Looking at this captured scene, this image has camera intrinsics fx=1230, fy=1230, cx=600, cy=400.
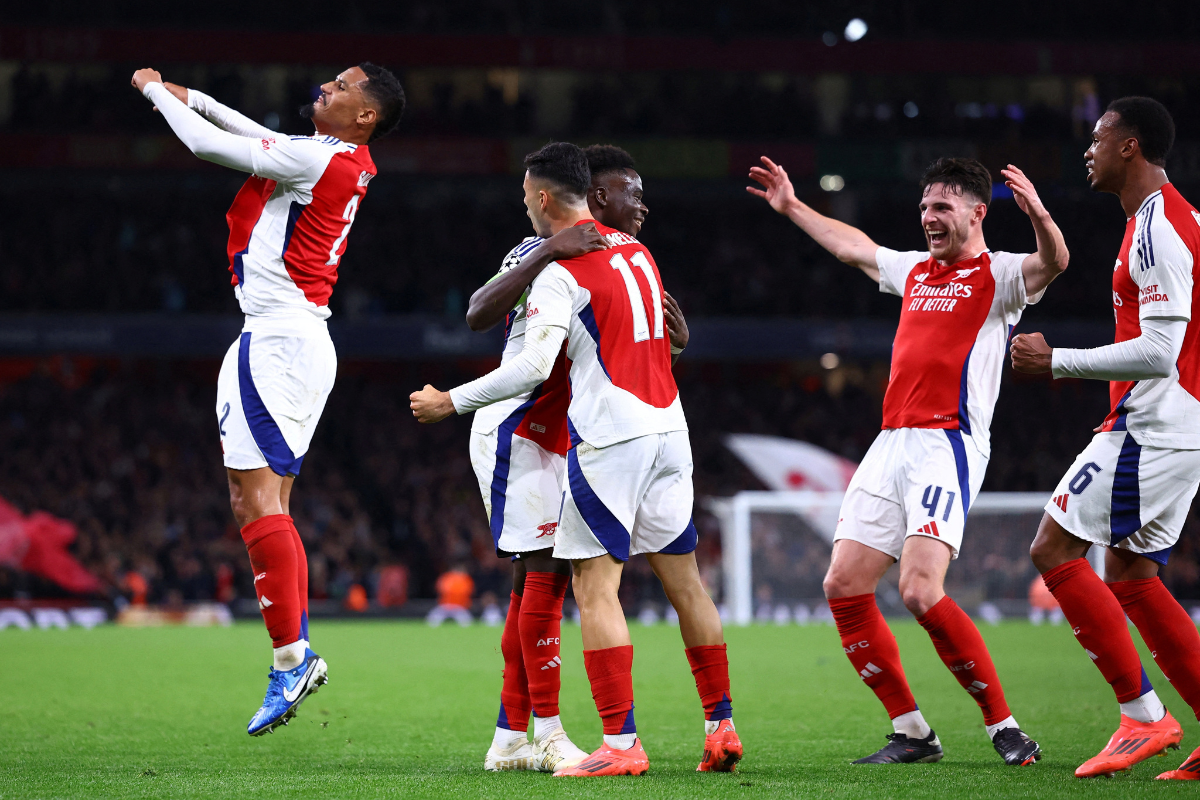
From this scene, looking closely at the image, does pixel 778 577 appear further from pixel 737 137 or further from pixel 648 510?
pixel 648 510

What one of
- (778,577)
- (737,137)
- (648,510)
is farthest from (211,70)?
(648,510)

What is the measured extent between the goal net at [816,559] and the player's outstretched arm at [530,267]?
14.0m

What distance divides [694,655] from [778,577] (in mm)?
14290

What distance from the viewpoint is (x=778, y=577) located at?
1905 cm

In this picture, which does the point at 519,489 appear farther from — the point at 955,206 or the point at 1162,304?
the point at 1162,304

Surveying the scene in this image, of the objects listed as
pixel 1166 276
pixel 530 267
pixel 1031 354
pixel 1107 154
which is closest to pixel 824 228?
pixel 1107 154

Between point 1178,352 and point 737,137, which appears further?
point 737,137

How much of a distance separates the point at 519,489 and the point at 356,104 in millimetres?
1901

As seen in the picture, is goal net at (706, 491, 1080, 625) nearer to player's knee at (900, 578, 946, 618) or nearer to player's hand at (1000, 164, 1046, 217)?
player's knee at (900, 578, 946, 618)

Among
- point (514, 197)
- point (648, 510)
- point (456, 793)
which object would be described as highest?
point (514, 197)

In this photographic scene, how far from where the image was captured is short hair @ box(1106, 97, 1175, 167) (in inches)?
202

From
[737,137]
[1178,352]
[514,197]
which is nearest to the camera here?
[1178,352]

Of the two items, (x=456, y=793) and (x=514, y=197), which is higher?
(x=514, y=197)

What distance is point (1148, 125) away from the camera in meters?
5.15
